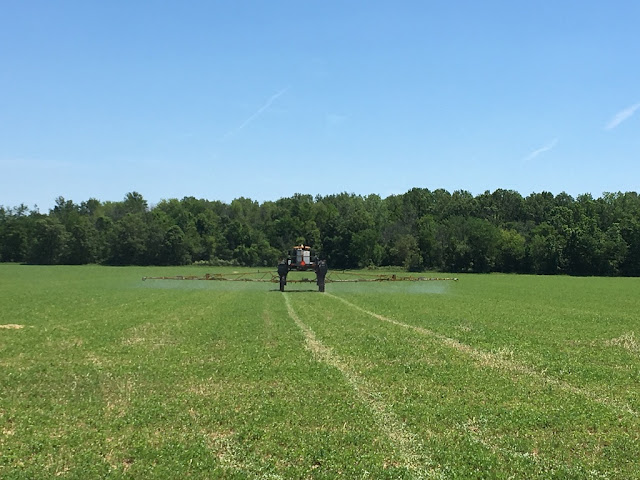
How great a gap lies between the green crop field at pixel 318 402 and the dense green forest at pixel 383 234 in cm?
9727

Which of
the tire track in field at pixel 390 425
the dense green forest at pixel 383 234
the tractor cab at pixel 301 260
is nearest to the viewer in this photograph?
the tire track in field at pixel 390 425

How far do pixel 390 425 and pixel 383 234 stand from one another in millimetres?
131307

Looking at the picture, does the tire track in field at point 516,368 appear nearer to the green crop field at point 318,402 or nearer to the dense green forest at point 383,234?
the green crop field at point 318,402

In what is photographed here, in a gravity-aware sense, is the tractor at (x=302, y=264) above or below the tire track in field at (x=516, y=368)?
above

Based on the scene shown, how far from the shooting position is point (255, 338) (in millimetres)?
18875

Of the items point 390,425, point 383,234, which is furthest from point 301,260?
point 383,234

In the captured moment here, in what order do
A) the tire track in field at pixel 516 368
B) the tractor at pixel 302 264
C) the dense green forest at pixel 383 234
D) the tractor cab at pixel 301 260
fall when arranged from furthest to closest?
the dense green forest at pixel 383 234, the tractor cab at pixel 301 260, the tractor at pixel 302 264, the tire track in field at pixel 516 368

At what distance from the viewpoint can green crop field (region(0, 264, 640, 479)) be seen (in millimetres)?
7578

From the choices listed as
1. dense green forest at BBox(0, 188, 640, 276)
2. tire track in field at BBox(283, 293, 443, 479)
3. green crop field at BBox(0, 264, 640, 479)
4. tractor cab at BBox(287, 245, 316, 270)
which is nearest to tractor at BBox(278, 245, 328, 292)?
tractor cab at BBox(287, 245, 316, 270)

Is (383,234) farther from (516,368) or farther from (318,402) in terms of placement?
(318,402)

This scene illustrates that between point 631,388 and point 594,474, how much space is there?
564 cm

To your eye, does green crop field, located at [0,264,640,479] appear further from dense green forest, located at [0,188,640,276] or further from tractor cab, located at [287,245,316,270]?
dense green forest, located at [0,188,640,276]

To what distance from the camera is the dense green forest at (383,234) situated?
112m

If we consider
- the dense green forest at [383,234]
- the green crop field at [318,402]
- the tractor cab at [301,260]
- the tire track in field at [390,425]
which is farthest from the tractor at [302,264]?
the dense green forest at [383,234]
